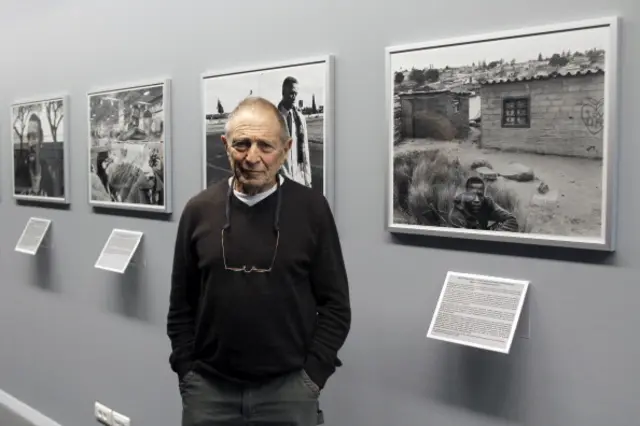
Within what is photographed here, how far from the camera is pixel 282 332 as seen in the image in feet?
6.15

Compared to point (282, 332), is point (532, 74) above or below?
above

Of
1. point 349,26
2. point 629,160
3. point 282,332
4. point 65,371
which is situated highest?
point 349,26

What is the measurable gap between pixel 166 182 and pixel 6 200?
5.62 ft

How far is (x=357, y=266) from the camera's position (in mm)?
2289

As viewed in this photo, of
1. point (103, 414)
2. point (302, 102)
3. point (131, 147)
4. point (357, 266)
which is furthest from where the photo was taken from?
point (103, 414)

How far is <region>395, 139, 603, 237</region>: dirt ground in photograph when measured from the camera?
1731mm

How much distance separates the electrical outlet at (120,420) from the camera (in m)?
3.28

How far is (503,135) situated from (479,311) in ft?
1.64

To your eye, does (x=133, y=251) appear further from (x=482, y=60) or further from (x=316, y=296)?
(x=482, y=60)

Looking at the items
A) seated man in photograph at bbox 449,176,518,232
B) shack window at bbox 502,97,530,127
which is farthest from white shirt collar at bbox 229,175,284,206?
shack window at bbox 502,97,530,127

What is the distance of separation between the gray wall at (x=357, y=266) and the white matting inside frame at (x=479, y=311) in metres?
0.04

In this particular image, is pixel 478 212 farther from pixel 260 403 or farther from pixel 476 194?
pixel 260 403

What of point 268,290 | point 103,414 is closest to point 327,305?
point 268,290

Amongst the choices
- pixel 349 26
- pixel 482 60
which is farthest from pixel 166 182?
pixel 482 60
